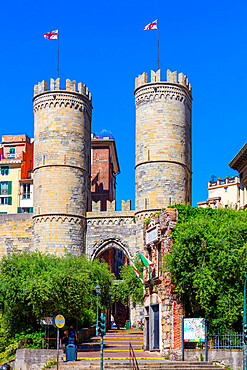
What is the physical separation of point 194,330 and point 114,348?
6.17 m

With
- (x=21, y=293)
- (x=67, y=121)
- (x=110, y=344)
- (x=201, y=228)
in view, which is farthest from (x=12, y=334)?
(x=67, y=121)

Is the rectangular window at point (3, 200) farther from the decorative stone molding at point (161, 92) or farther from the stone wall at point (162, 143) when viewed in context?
the decorative stone molding at point (161, 92)

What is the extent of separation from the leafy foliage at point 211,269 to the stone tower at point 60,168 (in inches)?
949

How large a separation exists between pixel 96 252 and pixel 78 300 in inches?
819

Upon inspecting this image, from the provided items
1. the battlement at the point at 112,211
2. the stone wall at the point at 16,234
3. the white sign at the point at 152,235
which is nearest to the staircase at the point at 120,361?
the white sign at the point at 152,235

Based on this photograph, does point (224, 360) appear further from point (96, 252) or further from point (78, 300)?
point (96, 252)

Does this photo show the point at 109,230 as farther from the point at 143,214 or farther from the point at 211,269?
the point at 211,269

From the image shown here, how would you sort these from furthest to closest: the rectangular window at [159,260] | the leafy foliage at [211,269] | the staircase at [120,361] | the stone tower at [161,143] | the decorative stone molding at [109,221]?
the decorative stone molding at [109,221] → the stone tower at [161,143] → the rectangular window at [159,260] → the leafy foliage at [211,269] → the staircase at [120,361]

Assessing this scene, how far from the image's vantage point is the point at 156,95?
176 ft

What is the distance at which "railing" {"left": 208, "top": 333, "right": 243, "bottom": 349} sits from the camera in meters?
27.9

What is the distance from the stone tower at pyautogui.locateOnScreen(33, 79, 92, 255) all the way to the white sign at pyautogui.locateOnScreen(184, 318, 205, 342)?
81.0 ft

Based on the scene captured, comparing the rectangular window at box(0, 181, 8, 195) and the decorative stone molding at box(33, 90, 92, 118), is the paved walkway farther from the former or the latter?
the rectangular window at box(0, 181, 8, 195)

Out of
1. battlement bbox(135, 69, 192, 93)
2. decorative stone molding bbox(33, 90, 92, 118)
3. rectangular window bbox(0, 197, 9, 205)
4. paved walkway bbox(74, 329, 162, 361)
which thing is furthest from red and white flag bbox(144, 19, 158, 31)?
rectangular window bbox(0, 197, 9, 205)

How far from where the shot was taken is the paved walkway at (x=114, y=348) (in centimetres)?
2898
